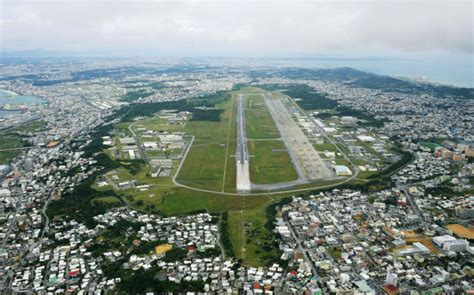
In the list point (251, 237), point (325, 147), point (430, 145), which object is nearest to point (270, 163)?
point (325, 147)

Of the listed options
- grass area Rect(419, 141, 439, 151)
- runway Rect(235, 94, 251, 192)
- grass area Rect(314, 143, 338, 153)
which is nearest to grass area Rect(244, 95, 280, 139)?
runway Rect(235, 94, 251, 192)

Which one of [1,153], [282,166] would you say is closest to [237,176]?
[282,166]

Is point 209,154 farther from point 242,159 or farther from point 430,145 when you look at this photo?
point 430,145

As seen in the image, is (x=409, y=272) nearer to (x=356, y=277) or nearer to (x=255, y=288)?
(x=356, y=277)

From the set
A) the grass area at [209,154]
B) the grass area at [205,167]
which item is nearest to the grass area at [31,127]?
the grass area at [209,154]

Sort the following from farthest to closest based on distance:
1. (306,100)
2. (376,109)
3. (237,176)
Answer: (306,100), (376,109), (237,176)

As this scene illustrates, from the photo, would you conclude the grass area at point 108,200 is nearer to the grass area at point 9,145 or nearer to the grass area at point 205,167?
the grass area at point 205,167

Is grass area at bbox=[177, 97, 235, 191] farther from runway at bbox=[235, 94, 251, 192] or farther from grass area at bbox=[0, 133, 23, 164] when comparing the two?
grass area at bbox=[0, 133, 23, 164]
